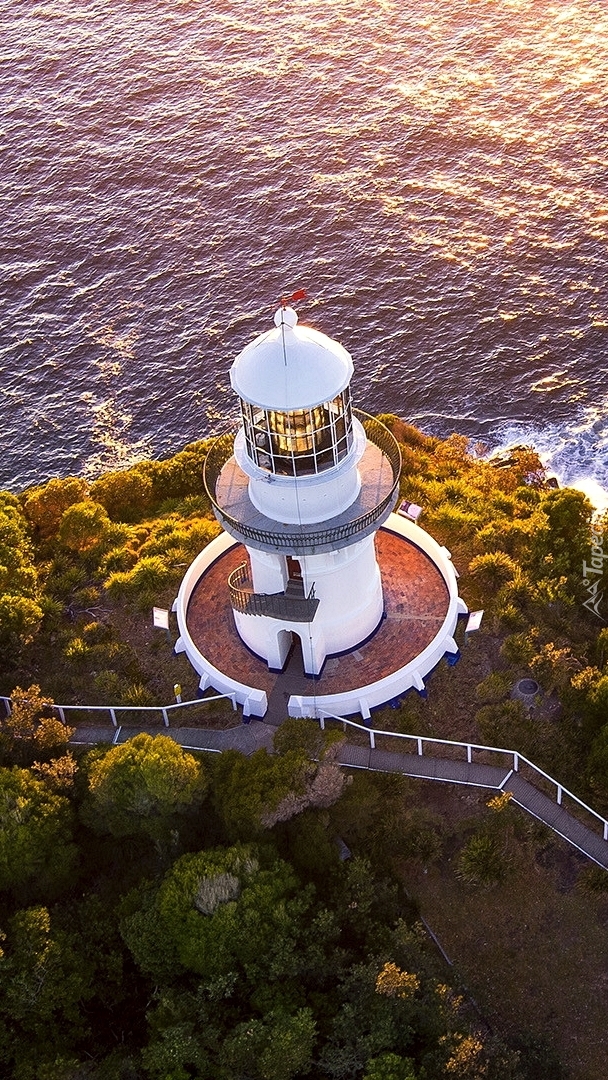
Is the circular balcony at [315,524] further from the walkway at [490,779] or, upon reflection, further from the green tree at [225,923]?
the green tree at [225,923]

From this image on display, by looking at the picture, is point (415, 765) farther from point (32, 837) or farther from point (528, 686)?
point (32, 837)

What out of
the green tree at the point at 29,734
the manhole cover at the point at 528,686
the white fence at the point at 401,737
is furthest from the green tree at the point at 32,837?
the manhole cover at the point at 528,686

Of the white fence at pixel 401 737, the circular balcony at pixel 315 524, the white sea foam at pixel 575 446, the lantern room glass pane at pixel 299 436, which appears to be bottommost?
the white sea foam at pixel 575 446

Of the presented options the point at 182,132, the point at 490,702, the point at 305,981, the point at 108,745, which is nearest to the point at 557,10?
the point at 182,132

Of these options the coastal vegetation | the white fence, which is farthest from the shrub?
the white fence

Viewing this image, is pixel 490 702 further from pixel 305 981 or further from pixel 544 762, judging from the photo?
pixel 305 981

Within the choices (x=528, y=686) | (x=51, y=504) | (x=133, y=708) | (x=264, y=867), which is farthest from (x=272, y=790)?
(x=51, y=504)
